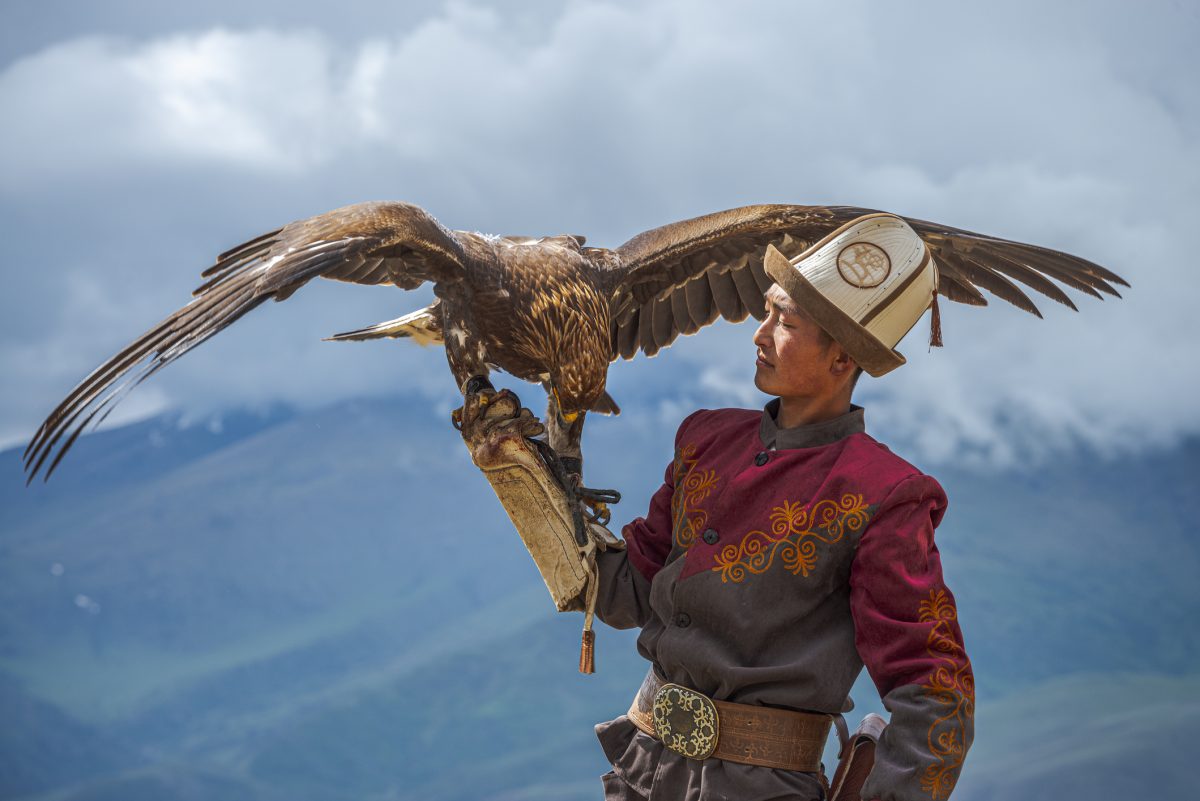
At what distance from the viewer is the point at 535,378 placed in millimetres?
2668

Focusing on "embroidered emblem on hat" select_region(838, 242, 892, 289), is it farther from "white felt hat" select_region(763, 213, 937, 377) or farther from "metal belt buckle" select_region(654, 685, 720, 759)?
"metal belt buckle" select_region(654, 685, 720, 759)

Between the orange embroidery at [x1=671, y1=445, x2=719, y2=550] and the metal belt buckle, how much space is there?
23 centimetres

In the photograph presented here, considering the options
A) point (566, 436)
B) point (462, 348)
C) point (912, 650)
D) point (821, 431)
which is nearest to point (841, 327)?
point (821, 431)

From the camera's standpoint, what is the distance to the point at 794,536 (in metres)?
1.51

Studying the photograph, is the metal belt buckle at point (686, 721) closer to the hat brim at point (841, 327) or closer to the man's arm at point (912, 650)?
the man's arm at point (912, 650)

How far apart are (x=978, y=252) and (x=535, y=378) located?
1079mm

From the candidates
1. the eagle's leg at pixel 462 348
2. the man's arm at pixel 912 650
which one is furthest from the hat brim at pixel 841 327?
the eagle's leg at pixel 462 348

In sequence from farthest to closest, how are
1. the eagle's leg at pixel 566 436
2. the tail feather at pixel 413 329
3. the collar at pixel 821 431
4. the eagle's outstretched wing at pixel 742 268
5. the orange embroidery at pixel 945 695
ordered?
the tail feather at pixel 413 329 → the eagle's outstretched wing at pixel 742 268 → the eagle's leg at pixel 566 436 → the collar at pixel 821 431 → the orange embroidery at pixel 945 695

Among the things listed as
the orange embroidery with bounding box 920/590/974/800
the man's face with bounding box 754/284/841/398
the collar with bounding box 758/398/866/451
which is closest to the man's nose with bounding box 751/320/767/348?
the man's face with bounding box 754/284/841/398

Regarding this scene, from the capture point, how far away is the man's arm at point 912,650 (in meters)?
1.35

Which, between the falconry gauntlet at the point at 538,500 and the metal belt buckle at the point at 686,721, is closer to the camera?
the metal belt buckle at the point at 686,721

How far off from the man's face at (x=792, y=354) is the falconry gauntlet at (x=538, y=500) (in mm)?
441

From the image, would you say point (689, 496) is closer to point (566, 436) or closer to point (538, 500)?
point (538, 500)

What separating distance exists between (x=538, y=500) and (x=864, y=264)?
718mm
